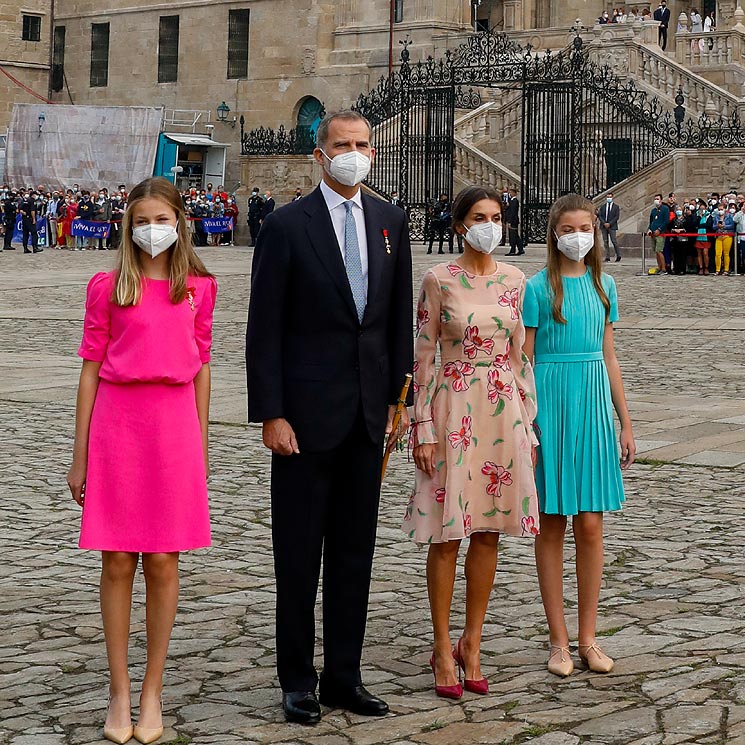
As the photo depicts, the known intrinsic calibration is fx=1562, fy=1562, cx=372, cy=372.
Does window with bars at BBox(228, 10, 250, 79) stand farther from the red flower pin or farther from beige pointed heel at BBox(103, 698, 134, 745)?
beige pointed heel at BBox(103, 698, 134, 745)

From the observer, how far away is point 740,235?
29469 millimetres

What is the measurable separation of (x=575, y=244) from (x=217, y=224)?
1508 inches

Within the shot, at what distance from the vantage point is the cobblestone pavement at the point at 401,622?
503cm

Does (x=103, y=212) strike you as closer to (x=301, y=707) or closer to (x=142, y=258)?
(x=142, y=258)

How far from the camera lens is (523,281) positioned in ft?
18.4

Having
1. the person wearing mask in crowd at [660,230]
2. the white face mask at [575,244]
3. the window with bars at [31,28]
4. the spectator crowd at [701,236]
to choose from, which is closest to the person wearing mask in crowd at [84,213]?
the spectator crowd at [701,236]

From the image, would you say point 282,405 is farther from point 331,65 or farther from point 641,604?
point 331,65

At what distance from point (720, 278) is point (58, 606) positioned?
24126 millimetres

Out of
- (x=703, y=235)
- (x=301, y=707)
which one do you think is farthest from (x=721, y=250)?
(x=301, y=707)

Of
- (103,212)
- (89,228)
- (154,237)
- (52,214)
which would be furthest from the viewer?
(52,214)

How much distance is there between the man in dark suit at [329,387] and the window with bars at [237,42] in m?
51.5

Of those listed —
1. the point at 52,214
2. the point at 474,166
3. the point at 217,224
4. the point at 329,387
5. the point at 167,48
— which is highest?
the point at 167,48

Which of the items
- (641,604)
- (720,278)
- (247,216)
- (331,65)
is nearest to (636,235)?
(720,278)

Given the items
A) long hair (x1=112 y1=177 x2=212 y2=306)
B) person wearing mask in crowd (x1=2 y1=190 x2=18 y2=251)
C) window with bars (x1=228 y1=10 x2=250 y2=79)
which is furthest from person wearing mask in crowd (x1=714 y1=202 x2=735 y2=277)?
window with bars (x1=228 y1=10 x2=250 y2=79)
